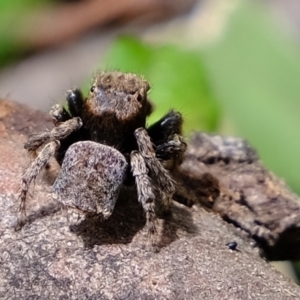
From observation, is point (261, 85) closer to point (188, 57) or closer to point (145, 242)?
point (188, 57)

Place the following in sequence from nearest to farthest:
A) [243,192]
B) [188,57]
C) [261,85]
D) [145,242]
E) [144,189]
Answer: [145,242]
[144,189]
[243,192]
[188,57]
[261,85]

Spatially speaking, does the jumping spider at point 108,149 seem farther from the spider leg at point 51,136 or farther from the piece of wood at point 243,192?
the piece of wood at point 243,192

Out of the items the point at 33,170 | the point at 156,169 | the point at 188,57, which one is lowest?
the point at 33,170

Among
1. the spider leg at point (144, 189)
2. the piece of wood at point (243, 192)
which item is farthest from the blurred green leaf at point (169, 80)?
the spider leg at point (144, 189)

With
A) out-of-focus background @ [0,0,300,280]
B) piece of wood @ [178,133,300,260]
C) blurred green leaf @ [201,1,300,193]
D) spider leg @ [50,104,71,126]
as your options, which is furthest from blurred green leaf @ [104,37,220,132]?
spider leg @ [50,104,71,126]

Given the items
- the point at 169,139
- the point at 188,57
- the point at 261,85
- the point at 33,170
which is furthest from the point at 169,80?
the point at 33,170

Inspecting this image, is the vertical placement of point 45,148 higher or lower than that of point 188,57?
lower
